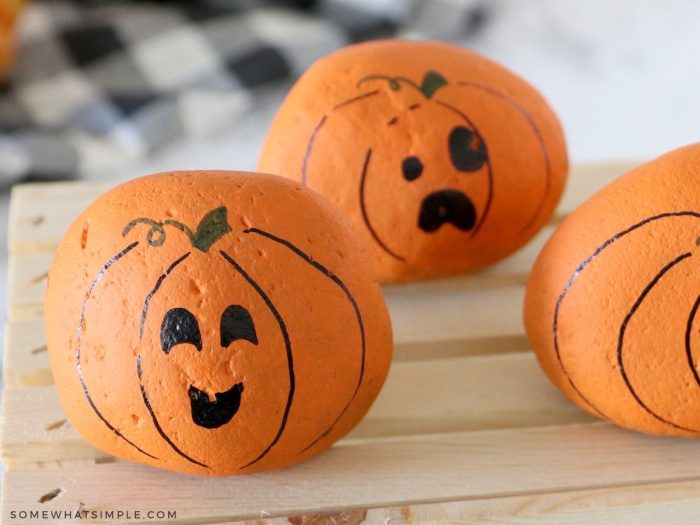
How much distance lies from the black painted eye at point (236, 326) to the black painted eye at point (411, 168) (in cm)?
28

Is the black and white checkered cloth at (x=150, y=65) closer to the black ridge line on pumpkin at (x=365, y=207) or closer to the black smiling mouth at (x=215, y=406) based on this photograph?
the black ridge line on pumpkin at (x=365, y=207)

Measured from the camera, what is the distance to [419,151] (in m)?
1.03

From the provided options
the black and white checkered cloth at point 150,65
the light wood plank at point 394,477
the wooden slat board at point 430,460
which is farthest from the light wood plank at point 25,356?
the black and white checkered cloth at point 150,65

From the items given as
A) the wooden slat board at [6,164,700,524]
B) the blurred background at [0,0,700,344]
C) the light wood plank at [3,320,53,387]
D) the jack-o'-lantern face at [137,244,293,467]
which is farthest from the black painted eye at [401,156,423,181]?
the blurred background at [0,0,700,344]

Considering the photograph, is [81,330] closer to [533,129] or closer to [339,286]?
[339,286]

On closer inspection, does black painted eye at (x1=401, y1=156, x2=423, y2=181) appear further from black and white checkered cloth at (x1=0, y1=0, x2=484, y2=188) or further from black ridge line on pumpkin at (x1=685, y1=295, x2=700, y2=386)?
black and white checkered cloth at (x1=0, y1=0, x2=484, y2=188)

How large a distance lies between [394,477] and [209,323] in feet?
0.72

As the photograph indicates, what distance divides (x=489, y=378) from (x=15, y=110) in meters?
1.18

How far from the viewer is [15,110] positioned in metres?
1.88

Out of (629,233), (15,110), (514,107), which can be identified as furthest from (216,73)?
(629,233)

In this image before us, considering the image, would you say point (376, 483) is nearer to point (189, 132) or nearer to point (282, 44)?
point (189, 132)

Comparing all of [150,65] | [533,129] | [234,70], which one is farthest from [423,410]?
[150,65]

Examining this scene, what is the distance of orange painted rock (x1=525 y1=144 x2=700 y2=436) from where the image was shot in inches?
33.4

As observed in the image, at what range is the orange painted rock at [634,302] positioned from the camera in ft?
2.78
